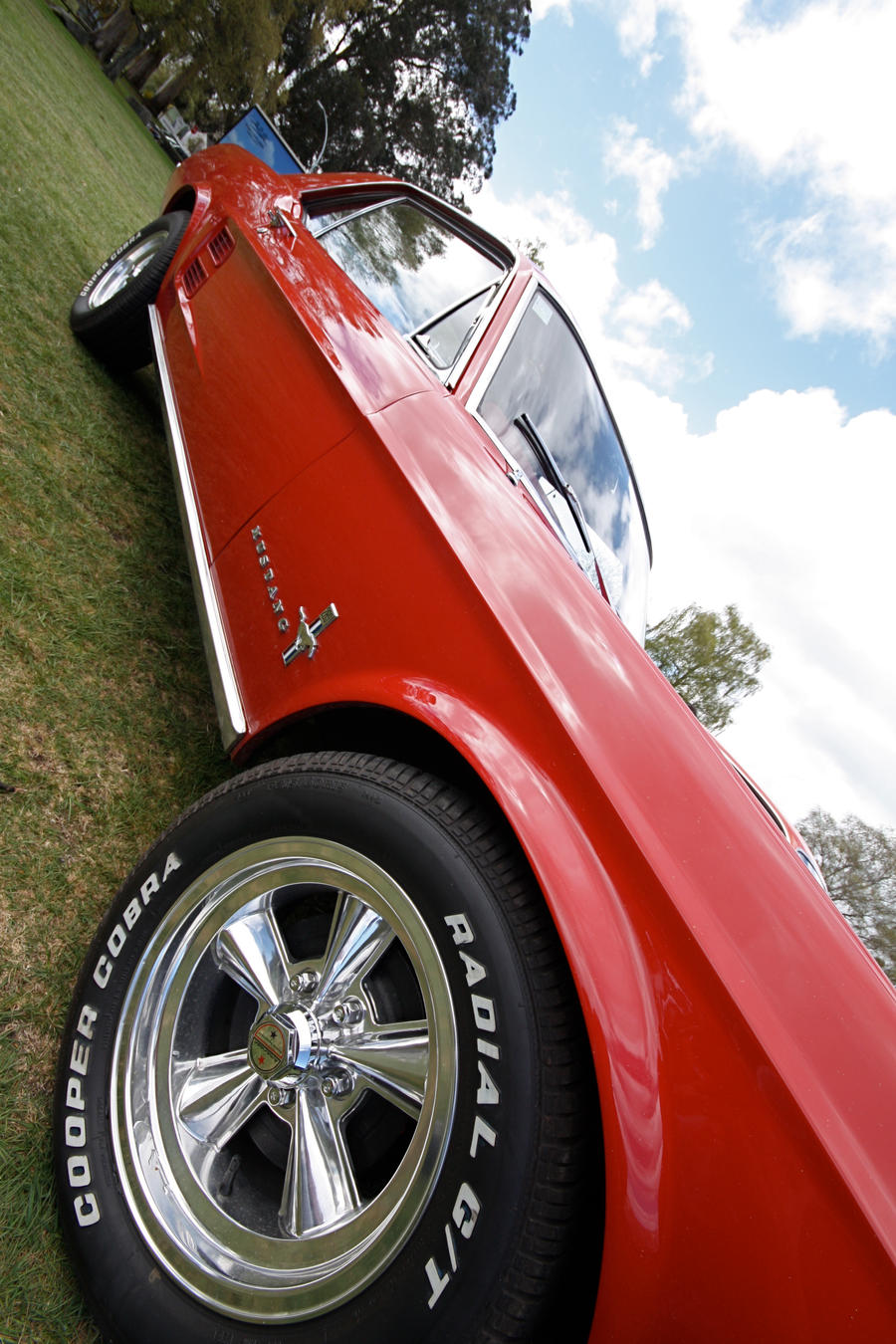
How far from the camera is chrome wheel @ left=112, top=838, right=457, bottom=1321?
1031mm

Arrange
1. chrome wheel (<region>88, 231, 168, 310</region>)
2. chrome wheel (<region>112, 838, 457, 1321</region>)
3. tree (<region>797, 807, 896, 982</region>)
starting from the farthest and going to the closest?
tree (<region>797, 807, 896, 982</region>) < chrome wheel (<region>88, 231, 168, 310</region>) < chrome wheel (<region>112, 838, 457, 1321</region>)

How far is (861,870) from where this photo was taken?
833 centimetres

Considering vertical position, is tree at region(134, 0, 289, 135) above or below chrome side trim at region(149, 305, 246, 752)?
above

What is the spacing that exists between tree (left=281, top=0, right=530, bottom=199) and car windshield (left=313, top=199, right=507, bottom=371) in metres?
26.9

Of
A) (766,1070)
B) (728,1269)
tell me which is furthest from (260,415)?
(728,1269)

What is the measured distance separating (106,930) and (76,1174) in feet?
1.15

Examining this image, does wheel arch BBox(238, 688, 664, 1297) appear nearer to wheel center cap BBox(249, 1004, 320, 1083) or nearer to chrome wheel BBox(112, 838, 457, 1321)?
chrome wheel BBox(112, 838, 457, 1321)

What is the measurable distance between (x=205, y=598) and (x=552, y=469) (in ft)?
3.04

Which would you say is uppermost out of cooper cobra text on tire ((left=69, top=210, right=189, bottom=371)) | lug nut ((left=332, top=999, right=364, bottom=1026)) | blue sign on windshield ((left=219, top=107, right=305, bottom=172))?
blue sign on windshield ((left=219, top=107, right=305, bottom=172))

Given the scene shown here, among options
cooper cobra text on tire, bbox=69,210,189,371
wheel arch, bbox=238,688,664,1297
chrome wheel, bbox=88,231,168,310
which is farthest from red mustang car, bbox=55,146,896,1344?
chrome wheel, bbox=88,231,168,310

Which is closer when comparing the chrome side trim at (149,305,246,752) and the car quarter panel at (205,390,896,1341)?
the car quarter panel at (205,390,896,1341)

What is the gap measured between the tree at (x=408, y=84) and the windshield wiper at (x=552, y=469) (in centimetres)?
2818

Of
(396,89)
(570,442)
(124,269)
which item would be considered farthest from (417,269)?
(396,89)

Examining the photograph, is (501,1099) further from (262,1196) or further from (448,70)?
(448,70)
